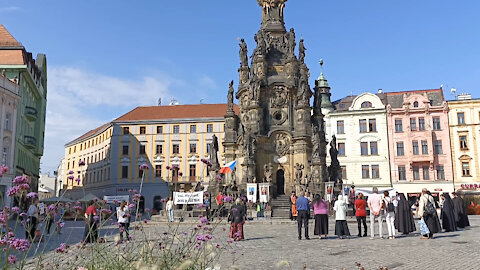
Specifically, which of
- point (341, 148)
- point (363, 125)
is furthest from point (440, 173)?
point (341, 148)

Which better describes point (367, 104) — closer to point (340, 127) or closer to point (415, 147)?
point (340, 127)

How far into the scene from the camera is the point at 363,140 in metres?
51.9

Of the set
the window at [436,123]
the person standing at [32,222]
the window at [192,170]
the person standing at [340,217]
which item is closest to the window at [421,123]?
the window at [436,123]

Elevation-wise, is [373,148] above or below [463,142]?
below

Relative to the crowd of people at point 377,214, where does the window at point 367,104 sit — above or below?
above

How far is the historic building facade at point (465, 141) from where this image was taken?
4747 cm

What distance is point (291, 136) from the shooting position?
30719 millimetres

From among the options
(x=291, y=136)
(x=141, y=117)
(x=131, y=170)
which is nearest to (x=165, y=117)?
(x=141, y=117)

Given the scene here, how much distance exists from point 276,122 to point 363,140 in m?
24.0

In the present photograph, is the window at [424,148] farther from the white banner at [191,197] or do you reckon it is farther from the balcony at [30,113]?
the balcony at [30,113]

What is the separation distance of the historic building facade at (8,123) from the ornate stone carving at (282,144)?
2194cm

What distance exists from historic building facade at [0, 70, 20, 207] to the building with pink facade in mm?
40343

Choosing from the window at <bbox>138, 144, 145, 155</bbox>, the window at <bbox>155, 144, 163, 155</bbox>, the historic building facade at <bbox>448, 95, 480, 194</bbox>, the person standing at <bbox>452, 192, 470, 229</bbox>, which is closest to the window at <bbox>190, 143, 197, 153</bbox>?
the window at <bbox>155, 144, 163, 155</bbox>

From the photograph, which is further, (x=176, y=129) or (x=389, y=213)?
(x=176, y=129)
